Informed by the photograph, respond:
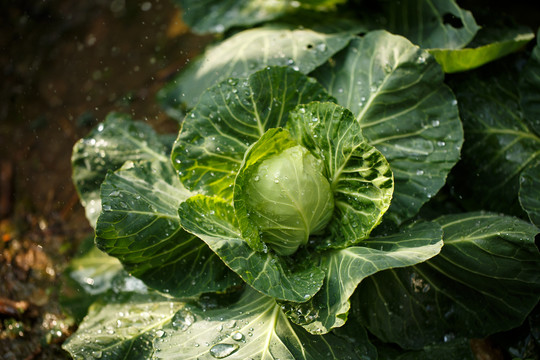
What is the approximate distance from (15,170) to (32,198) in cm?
33

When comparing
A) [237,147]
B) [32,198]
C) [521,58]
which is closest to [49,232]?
[32,198]

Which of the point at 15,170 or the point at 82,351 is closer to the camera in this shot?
the point at 82,351

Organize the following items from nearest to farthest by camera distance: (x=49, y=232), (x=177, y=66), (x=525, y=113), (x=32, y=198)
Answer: (x=525, y=113) → (x=49, y=232) → (x=32, y=198) → (x=177, y=66)

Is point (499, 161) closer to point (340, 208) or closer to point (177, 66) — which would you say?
point (340, 208)

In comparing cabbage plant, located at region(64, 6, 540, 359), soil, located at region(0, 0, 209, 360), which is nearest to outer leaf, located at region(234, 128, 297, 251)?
cabbage plant, located at region(64, 6, 540, 359)

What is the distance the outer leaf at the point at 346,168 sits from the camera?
166 cm

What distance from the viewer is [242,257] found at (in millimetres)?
1656

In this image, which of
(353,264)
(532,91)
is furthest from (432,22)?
(353,264)

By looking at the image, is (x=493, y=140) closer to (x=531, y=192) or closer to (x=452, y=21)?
(x=531, y=192)

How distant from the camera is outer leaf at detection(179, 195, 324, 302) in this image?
161 centimetres

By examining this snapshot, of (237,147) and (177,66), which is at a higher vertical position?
(237,147)

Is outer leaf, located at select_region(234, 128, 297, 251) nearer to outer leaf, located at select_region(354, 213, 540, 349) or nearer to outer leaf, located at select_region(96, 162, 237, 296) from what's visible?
outer leaf, located at select_region(96, 162, 237, 296)

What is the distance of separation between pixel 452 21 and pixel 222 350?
1954mm

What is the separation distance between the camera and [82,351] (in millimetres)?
1850
